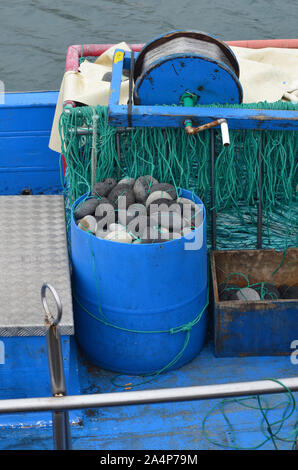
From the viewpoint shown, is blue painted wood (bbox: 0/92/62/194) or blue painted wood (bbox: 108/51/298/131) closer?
blue painted wood (bbox: 108/51/298/131)

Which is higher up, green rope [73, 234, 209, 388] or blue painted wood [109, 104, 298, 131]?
blue painted wood [109, 104, 298, 131]

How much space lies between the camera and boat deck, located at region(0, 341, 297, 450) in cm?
310

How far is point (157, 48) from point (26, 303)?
169cm

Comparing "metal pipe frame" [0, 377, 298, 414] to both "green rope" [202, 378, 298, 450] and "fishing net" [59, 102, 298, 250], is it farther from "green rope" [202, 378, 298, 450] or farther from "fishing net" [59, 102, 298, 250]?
"fishing net" [59, 102, 298, 250]

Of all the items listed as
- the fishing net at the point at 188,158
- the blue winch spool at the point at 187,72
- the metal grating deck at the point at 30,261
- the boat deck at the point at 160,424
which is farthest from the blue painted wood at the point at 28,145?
the boat deck at the point at 160,424

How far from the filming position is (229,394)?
5.71 ft

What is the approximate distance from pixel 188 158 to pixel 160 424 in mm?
1517

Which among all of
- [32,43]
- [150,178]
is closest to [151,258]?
[150,178]

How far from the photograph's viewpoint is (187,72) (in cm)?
345

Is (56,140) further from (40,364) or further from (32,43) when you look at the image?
(32,43)

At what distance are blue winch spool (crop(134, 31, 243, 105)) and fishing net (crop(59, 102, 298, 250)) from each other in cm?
15
